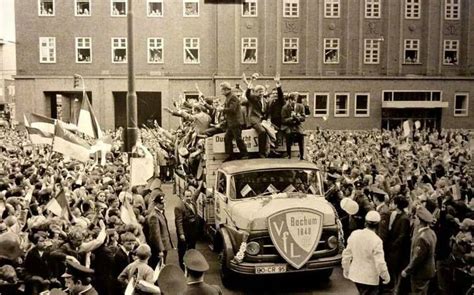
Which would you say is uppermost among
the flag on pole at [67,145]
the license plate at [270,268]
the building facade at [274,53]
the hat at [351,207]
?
the building facade at [274,53]

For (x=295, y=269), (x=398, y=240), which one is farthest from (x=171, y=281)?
(x=398, y=240)

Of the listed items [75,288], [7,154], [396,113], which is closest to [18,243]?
[75,288]

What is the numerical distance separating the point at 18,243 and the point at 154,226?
2.97 metres

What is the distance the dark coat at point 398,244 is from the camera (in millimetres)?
9367

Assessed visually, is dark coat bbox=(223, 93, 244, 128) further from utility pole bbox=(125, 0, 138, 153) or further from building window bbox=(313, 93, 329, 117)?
building window bbox=(313, 93, 329, 117)

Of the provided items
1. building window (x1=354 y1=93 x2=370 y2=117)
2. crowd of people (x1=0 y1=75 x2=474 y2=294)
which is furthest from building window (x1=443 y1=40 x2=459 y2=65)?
crowd of people (x1=0 y1=75 x2=474 y2=294)

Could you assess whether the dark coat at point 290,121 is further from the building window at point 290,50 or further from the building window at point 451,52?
the building window at point 451,52

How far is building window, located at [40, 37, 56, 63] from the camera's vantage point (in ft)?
135

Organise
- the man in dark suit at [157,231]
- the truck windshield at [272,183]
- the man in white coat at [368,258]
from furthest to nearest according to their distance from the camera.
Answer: the truck windshield at [272,183] → the man in dark suit at [157,231] → the man in white coat at [368,258]

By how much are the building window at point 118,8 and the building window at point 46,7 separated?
4.10 metres

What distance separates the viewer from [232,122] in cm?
1244

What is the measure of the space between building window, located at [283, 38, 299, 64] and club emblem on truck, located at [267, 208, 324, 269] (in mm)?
32806

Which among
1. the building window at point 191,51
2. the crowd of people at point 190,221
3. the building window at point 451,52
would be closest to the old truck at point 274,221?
the crowd of people at point 190,221

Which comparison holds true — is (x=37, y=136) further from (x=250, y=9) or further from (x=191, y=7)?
(x=250, y=9)
